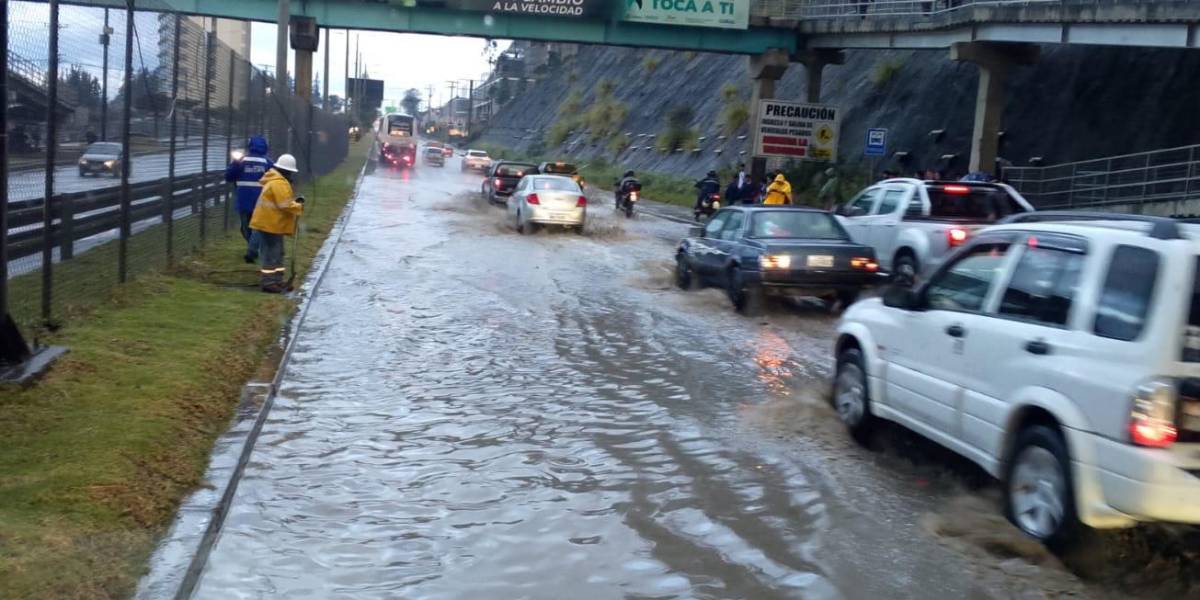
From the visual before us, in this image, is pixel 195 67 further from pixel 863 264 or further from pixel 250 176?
pixel 863 264

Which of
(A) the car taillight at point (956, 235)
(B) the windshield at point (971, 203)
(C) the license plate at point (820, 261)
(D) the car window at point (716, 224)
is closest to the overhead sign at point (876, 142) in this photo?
(B) the windshield at point (971, 203)

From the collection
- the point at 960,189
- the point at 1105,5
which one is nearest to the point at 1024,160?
the point at 1105,5

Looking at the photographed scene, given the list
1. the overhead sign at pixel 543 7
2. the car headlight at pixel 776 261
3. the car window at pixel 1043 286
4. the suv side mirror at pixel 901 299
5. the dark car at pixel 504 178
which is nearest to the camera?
the car window at pixel 1043 286

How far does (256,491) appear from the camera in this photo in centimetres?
718

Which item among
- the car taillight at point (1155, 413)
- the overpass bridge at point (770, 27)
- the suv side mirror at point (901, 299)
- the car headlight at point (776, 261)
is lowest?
the car headlight at point (776, 261)

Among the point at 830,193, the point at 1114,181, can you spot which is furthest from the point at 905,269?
the point at 830,193

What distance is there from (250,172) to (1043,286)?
13.2 metres

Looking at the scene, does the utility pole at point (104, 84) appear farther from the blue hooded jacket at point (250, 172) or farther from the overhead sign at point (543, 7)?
the overhead sign at point (543, 7)

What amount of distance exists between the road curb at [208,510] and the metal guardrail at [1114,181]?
18.2 metres

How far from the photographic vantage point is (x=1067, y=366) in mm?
6012

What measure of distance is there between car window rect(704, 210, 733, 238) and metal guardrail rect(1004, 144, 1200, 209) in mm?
9735

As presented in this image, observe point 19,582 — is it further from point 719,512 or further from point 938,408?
point 938,408

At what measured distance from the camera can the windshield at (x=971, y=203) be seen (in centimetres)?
1684

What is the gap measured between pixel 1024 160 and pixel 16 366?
29409 millimetres
